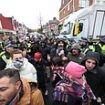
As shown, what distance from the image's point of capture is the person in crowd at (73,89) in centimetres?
582

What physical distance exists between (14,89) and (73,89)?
2.52 metres

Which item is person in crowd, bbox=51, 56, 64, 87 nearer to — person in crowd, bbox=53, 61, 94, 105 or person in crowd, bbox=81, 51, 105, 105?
person in crowd, bbox=81, 51, 105, 105

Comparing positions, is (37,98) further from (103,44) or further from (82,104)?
(103,44)

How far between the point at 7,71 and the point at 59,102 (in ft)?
8.46

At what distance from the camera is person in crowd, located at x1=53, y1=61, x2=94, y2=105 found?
5.82m

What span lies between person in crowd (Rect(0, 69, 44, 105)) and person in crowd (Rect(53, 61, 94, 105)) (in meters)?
2.03

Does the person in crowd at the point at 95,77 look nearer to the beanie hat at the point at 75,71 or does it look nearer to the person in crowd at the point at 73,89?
the person in crowd at the point at 73,89

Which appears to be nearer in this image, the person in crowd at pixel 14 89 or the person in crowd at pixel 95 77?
the person in crowd at pixel 14 89

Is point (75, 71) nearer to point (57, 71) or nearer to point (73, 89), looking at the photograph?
point (73, 89)

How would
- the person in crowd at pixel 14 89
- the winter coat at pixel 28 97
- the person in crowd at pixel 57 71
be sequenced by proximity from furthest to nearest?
the person in crowd at pixel 57 71 < the winter coat at pixel 28 97 < the person in crowd at pixel 14 89

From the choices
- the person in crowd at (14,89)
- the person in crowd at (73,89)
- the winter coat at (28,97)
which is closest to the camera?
the person in crowd at (14,89)

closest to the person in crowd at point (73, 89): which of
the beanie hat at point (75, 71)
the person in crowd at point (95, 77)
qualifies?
the beanie hat at point (75, 71)

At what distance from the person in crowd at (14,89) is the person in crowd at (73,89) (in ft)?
6.65

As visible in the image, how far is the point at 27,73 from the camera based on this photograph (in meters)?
6.54
